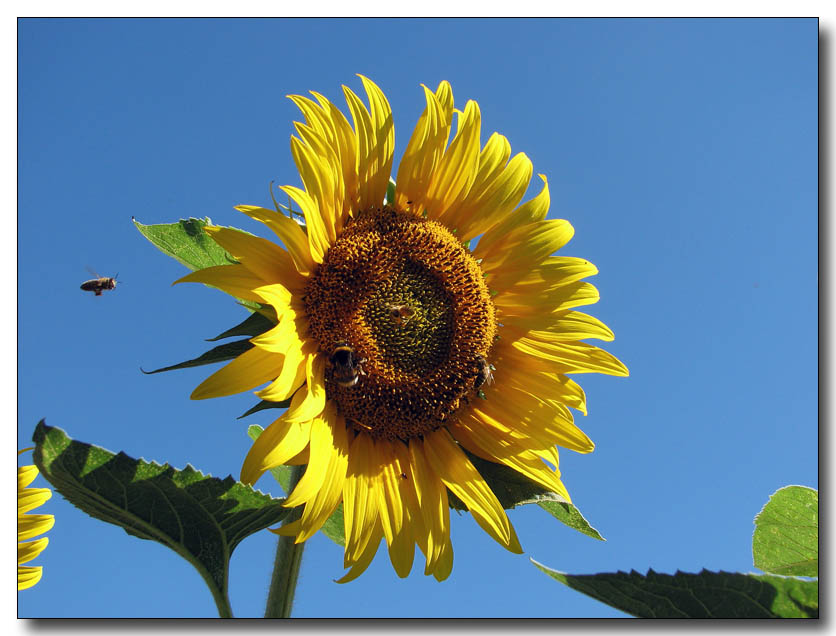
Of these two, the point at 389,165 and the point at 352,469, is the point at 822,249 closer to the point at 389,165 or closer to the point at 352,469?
the point at 389,165

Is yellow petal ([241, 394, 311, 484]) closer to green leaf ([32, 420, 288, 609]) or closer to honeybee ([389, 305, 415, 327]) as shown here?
green leaf ([32, 420, 288, 609])

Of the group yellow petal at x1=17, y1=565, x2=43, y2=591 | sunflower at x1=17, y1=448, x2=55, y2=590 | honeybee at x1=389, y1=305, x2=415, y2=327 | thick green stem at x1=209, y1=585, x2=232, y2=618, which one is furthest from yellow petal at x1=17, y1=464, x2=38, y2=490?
honeybee at x1=389, y1=305, x2=415, y2=327

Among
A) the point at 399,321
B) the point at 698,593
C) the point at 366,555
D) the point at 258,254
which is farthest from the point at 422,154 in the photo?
the point at 698,593

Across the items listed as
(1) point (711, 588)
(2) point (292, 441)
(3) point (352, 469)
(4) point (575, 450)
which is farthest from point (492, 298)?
(1) point (711, 588)

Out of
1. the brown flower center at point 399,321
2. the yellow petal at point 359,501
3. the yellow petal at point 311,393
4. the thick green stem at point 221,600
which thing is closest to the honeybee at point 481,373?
the brown flower center at point 399,321

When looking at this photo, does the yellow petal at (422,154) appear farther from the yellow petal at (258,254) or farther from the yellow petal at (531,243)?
the yellow petal at (258,254)
